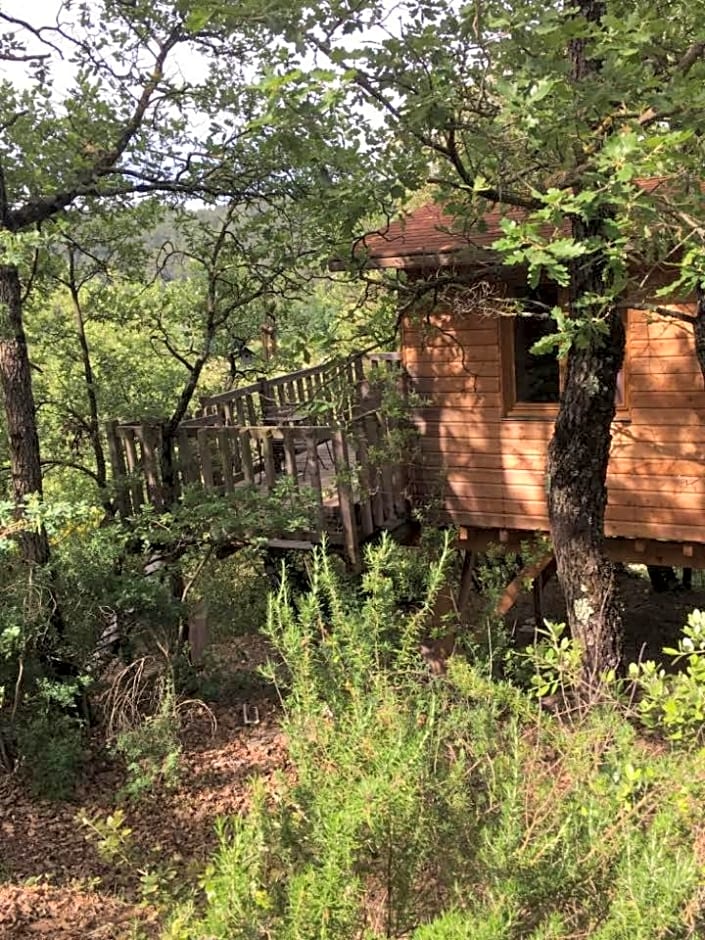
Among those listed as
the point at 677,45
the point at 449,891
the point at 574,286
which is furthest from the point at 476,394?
the point at 449,891

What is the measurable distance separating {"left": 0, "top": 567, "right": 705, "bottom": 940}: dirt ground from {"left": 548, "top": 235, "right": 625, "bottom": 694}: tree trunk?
0.71 m

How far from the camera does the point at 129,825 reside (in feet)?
18.3

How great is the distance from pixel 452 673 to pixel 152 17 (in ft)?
19.9

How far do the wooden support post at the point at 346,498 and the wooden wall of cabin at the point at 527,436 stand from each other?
4.61ft

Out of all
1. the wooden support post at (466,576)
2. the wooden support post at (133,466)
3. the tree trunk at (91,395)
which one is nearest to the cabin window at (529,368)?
the wooden support post at (466,576)

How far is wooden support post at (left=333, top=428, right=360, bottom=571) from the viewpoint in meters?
7.14

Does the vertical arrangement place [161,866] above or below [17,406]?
below

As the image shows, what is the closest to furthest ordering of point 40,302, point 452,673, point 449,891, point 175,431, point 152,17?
point 449,891 → point 452,673 → point 152,17 → point 175,431 → point 40,302

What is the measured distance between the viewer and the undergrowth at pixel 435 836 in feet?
8.95

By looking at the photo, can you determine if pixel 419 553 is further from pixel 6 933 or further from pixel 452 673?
pixel 6 933

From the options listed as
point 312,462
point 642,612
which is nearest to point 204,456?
point 312,462

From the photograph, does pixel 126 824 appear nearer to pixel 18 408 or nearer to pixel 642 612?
pixel 18 408

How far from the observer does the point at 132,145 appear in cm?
717

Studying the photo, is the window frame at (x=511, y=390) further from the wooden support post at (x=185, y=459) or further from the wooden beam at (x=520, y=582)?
the wooden support post at (x=185, y=459)
